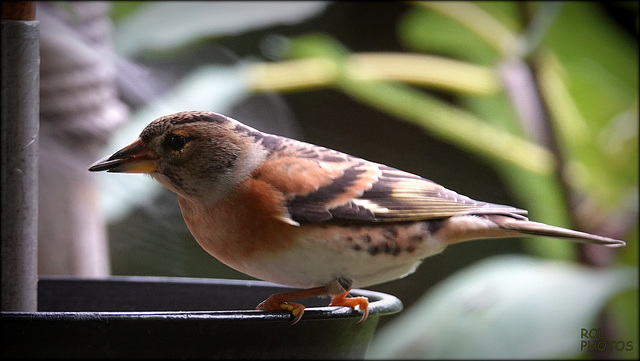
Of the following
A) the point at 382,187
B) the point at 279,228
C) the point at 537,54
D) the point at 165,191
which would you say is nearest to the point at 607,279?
the point at 537,54

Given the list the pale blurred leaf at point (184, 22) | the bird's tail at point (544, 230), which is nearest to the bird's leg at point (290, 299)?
the bird's tail at point (544, 230)

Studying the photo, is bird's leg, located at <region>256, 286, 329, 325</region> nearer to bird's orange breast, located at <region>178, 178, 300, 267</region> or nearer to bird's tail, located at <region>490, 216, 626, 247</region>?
bird's orange breast, located at <region>178, 178, 300, 267</region>

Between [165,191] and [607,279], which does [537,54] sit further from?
[165,191]

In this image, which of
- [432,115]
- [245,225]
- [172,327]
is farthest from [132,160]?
[432,115]

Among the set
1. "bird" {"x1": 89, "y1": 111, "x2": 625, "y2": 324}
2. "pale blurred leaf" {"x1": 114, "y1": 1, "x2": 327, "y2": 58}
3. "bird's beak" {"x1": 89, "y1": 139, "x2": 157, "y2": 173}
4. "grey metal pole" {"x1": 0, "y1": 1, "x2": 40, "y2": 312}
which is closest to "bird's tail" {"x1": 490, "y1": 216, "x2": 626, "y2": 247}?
"bird" {"x1": 89, "y1": 111, "x2": 625, "y2": 324}

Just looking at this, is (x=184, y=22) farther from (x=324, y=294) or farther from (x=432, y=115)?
(x=324, y=294)
